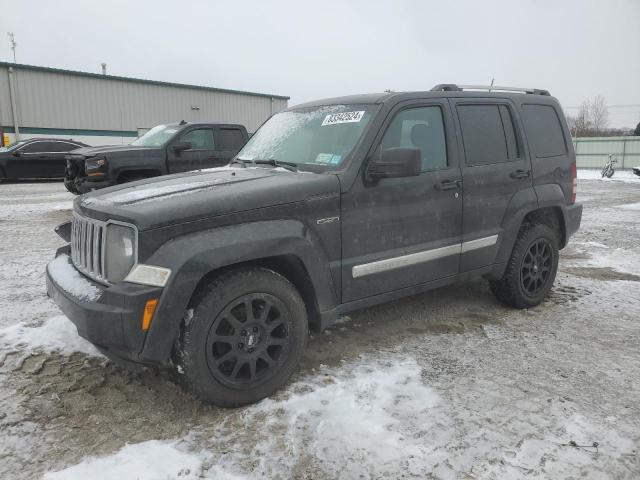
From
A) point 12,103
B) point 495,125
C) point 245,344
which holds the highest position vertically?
point 12,103

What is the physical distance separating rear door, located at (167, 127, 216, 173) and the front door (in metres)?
5.67

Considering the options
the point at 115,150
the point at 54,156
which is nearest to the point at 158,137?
the point at 115,150

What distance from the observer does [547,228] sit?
4566mm

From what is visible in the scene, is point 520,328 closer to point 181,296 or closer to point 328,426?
point 328,426

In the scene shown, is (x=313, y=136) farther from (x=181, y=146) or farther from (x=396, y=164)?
(x=181, y=146)

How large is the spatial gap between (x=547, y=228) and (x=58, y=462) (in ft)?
13.6

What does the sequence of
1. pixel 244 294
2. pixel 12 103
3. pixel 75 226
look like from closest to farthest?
1. pixel 244 294
2. pixel 75 226
3. pixel 12 103

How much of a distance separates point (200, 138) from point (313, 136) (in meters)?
6.14

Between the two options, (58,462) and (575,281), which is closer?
(58,462)

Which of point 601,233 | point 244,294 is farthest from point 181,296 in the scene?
point 601,233

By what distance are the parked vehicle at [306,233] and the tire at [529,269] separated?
0.02m

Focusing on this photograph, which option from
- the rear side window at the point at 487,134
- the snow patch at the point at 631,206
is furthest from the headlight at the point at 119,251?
the snow patch at the point at 631,206

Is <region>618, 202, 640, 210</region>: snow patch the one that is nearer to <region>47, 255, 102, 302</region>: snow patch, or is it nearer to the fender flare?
the fender flare

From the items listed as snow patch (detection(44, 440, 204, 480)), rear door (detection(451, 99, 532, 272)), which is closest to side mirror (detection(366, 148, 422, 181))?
rear door (detection(451, 99, 532, 272))
